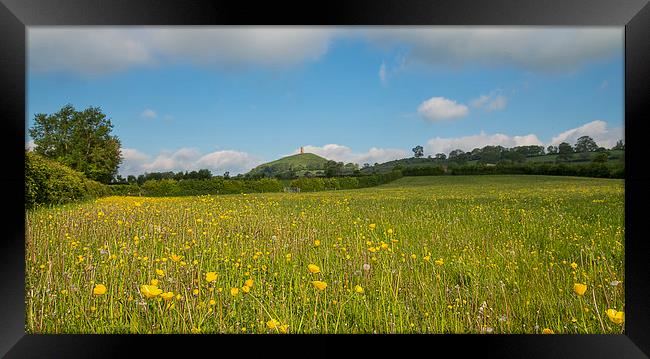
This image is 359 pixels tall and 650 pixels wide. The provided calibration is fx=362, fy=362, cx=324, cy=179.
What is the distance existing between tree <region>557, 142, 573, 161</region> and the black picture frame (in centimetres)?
175

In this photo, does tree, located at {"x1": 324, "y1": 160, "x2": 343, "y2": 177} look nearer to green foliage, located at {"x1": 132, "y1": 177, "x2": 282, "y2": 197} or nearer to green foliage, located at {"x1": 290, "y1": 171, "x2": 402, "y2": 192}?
green foliage, located at {"x1": 290, "y1": 171, "x2": 402, "y2": 192}

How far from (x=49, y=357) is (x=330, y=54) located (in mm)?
3515

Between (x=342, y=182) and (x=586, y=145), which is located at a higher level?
(x=586, y=145)

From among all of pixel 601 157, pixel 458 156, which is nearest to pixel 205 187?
pixel 458 156

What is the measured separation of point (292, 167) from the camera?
4.44m

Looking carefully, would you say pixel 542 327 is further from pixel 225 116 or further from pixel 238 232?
pixel 225 116

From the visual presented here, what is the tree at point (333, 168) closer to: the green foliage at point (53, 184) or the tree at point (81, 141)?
the tree at point (81, 141)

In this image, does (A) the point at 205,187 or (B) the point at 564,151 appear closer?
(B) the point at 564,151

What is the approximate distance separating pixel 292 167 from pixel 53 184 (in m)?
2.56

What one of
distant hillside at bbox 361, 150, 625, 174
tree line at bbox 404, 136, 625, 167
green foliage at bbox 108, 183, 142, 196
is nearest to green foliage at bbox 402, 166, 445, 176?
distant hillside at bbox 361, 150, 625, 174

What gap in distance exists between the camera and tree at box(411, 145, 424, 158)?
13.5 ft

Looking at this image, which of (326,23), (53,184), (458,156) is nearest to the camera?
(326,23)

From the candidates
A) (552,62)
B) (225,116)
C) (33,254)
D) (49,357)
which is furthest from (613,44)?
(33,254)

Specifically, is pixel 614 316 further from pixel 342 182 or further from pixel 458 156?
pixel 342 182
